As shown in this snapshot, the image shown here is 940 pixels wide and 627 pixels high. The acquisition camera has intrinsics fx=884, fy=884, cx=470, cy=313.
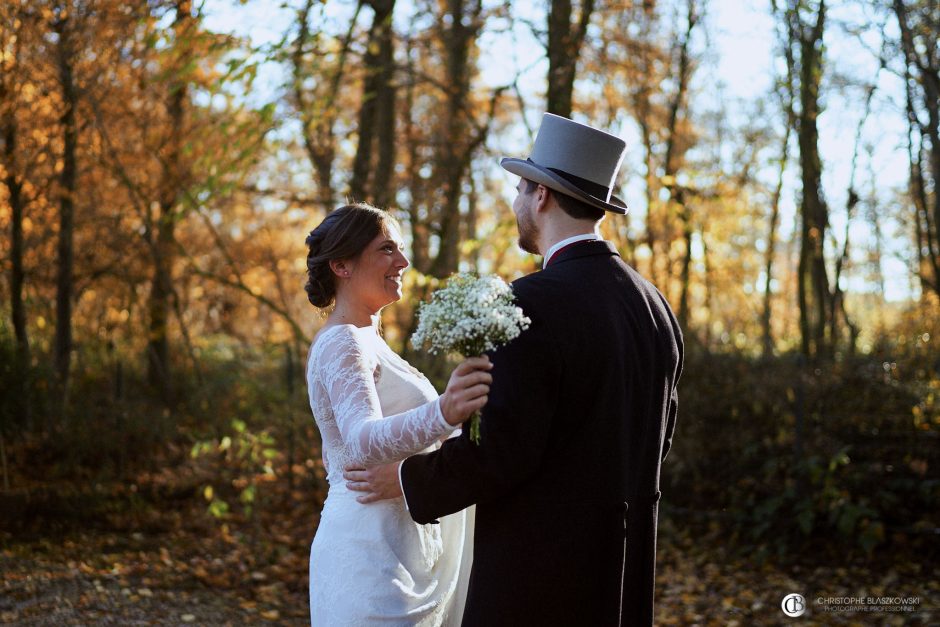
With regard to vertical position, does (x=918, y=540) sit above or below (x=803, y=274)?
below

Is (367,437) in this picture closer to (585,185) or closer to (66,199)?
(585,185)

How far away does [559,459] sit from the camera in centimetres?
229

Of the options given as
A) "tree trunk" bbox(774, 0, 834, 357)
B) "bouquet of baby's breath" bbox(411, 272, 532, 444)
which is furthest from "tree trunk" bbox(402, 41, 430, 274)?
"bouquet of baby's breath" bbox(411, 272, 532, 444)

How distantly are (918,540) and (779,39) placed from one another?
28.4 feet

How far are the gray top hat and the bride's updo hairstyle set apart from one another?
0.56 m

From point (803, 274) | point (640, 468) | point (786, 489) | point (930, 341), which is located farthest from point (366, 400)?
point (803, 274)

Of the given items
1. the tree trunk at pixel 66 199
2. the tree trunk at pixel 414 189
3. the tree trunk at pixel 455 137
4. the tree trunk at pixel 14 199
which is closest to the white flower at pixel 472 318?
the tree trunk at pixel 455 137

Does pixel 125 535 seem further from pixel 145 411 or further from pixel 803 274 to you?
pixel 803 274

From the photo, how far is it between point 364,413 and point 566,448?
0.63m

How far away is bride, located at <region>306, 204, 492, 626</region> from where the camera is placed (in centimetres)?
258

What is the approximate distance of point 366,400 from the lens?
8.58 feet

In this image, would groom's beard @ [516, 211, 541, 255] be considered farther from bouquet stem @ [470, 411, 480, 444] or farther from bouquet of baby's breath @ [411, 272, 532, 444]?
bouquet stem @ [470, 411, 480, 444]

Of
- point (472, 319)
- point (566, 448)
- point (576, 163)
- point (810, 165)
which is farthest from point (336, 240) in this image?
point (810, 165)

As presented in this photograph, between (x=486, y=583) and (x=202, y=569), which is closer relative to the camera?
(x=486, y=583)
